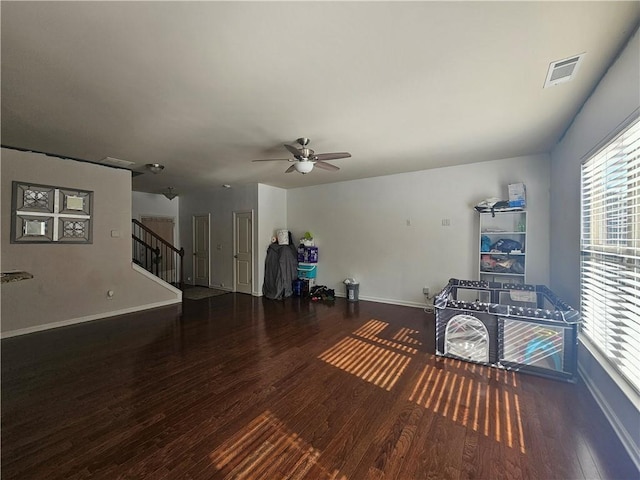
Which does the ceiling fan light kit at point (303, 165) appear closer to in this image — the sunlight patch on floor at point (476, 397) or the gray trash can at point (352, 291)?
the sunlight patch on floor at point (476, 397)

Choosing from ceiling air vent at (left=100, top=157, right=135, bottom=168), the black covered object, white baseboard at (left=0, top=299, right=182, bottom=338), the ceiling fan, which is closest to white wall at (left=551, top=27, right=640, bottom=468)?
the ceiling fan

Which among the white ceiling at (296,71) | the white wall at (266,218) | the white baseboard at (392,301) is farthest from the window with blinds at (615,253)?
the white wall at (266,218)

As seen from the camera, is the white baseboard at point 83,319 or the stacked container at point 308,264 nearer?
the white baseboard at point 83,319

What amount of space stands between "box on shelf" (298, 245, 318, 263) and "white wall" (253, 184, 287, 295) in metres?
0.87

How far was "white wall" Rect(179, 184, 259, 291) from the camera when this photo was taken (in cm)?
627

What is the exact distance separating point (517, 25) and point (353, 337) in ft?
11.1

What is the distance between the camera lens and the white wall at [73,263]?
367 centimetres

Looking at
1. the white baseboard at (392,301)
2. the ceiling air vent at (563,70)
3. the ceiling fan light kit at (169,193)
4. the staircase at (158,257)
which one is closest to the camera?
the ceiling air vent at (563,70)

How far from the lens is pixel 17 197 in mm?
3697

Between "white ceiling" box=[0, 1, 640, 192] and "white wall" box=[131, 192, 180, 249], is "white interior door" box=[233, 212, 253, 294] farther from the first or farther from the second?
"white ceiling" box=[0, 1, 640, 192]

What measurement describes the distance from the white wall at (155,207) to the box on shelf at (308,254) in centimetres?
414

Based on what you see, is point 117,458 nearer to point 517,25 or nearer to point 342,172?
point 517,25

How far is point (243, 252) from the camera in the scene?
6.44 m

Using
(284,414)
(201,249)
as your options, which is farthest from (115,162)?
(284,414)
